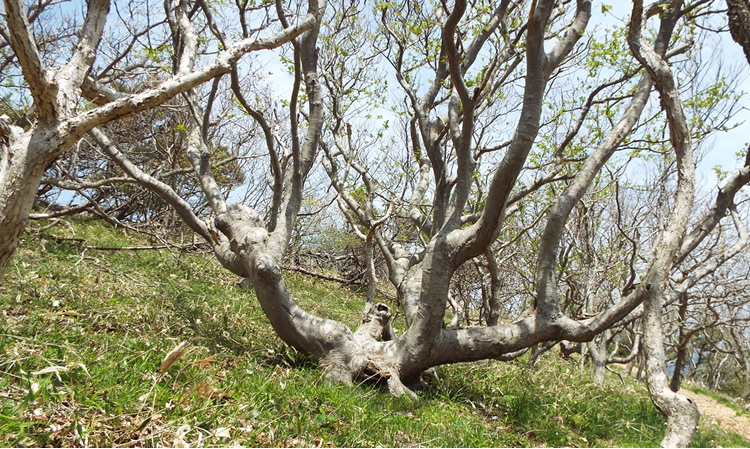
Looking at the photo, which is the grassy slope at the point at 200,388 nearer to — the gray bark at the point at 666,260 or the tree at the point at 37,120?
the tree at the point at 37,120

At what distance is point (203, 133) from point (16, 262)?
2449mm

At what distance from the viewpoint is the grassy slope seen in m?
2.34

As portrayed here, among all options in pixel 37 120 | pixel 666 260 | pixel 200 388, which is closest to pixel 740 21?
pixel 666 260

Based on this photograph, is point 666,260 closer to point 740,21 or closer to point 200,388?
point 740,21

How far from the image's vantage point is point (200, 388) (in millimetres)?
2863

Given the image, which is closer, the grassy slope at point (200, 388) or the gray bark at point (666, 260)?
the grassy slope at point (200, 388)

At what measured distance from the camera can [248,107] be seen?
4520 mm

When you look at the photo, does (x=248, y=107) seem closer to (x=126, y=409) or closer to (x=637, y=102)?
(x=126, y=409)

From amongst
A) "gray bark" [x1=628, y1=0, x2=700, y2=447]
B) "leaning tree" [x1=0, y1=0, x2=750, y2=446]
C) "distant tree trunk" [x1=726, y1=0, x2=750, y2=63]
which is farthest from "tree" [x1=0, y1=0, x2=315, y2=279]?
"distant tree trunk" [x1=726, y1=0, x2=750, y2=63]

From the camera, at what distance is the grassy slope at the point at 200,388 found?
2342 millimetres

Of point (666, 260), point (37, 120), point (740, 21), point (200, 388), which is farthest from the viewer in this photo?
point (740, 21)

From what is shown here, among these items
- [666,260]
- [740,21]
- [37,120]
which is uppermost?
[740,21]

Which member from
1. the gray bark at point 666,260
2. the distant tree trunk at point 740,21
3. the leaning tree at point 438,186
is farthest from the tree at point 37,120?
the distant tree trunk at point 740,21

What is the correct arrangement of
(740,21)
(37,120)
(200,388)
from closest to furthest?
(37,120), (200,388), (740,21)
